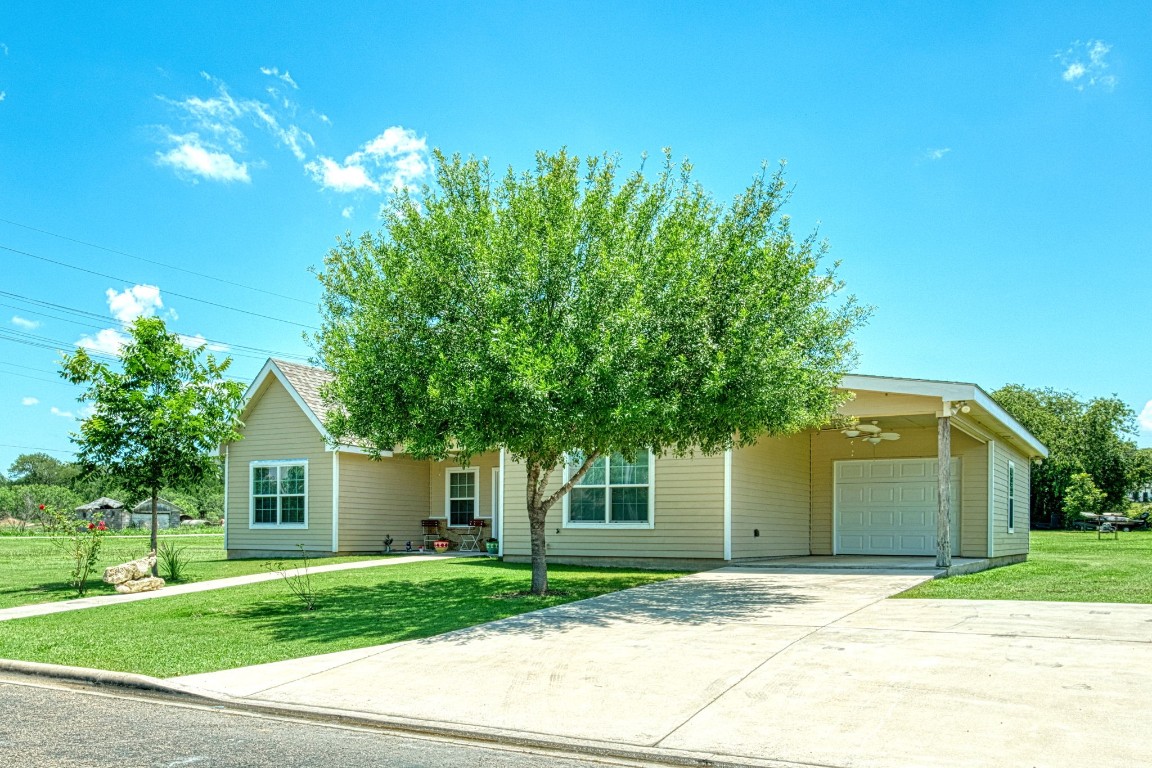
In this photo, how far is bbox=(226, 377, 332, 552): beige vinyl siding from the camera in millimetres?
21734

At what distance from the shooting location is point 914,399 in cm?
1524

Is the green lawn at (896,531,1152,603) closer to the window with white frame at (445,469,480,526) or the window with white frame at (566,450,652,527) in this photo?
the window with white frame at (566,450,652,527)

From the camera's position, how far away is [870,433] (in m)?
18.9

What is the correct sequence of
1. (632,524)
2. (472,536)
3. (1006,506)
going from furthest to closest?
(472,536), (1006,506), (632,524)

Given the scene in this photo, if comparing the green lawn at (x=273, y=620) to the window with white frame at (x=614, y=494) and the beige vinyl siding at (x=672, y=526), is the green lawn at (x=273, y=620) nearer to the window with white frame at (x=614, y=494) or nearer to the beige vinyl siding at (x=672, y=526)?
the beige vinyl siding at (x=672, y=526)

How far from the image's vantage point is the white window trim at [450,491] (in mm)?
23328

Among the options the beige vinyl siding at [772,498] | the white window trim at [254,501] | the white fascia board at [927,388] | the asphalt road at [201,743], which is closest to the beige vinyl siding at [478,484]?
the white window trim at [254,501]

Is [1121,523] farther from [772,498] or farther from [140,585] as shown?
[140,585]


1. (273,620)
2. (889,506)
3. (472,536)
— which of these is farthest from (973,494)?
(273,620)

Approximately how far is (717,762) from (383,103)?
15.5 meters

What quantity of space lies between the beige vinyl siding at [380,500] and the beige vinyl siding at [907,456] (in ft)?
34.8

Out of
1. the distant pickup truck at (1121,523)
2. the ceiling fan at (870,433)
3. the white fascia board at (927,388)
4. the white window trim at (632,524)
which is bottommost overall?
the distant pickup truck at (1121,523)

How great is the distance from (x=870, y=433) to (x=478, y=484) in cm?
1014

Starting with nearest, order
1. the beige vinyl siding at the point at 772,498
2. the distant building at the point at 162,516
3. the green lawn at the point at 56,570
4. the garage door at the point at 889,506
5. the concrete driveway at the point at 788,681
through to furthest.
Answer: the concrete driveway at the point at 788,681, the green lawn at the point at 56,570, the beige vinyl siding at the point at 772,498, the garage door at the point at 889,506, the distant building at the point at 162,516
